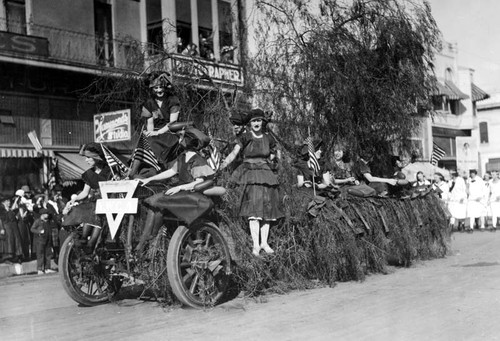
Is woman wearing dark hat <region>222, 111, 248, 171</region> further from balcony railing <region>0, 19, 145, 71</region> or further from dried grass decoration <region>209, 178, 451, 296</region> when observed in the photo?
balcony railing <region>0, 19, 145, 71</region>

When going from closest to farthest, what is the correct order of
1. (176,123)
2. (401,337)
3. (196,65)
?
1. (401,337)
2. (176,123)
3. (196,65)

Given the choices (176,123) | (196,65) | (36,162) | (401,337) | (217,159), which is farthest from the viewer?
(36,162)

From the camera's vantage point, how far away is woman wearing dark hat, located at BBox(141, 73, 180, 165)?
784 centimetres

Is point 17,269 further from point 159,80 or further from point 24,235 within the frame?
point 159,80

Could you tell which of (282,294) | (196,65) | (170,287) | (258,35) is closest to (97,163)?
(170,287)

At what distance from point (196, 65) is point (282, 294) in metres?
4.95

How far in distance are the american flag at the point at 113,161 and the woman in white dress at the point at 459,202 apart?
1523 centimetres

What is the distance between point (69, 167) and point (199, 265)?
12577mm

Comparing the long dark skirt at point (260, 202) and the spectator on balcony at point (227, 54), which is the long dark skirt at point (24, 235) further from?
the long dark skirt at point (260, 202)

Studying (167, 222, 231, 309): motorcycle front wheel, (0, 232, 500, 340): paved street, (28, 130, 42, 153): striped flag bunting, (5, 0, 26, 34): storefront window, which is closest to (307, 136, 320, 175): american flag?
(0, 232, 500, 340): paved street

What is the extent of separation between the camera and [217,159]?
28.3 ft

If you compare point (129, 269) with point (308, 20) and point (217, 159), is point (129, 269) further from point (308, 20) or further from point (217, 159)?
point (308, 20)

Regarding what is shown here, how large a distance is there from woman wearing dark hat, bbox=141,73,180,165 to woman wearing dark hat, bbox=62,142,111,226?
630 mm

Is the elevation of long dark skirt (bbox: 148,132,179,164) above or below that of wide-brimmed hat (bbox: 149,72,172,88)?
below
